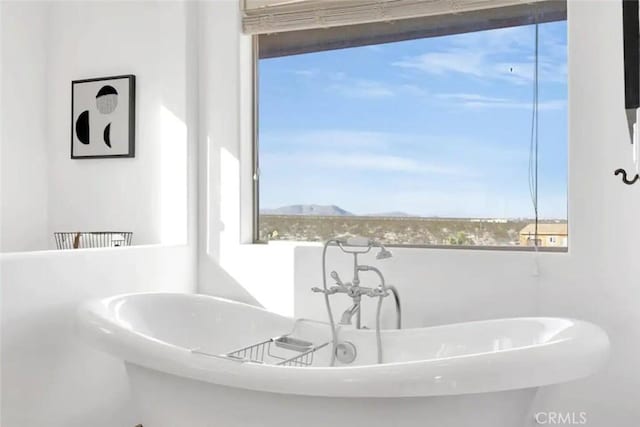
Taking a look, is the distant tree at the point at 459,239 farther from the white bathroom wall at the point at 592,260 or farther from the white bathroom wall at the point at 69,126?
the white bathroom wall at the point at 69,126

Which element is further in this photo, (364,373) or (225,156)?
(225,156)

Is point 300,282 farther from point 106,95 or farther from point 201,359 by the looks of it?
point 106,95

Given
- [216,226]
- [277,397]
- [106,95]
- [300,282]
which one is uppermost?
[106,95]

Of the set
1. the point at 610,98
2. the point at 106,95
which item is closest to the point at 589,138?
the point at 610,98

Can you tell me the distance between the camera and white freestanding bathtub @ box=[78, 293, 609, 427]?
1459 millimetres

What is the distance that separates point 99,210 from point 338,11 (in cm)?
171

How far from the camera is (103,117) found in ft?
10.1

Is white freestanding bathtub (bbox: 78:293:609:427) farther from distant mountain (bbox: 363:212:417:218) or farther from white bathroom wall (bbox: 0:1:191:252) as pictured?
white bathroom wall (bbox: 0:1:191:252)

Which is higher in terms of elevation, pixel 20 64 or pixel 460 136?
pixel 20 64

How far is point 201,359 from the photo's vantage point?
1.67 metres

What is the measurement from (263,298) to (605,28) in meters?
1.95

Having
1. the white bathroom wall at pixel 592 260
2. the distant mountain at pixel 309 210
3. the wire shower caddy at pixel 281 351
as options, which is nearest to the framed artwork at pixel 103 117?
the distant mountain at pixel 309 210

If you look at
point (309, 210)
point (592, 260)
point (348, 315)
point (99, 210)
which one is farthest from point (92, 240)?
point (592, 260)

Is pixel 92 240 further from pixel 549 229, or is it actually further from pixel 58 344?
pixel 549 229
